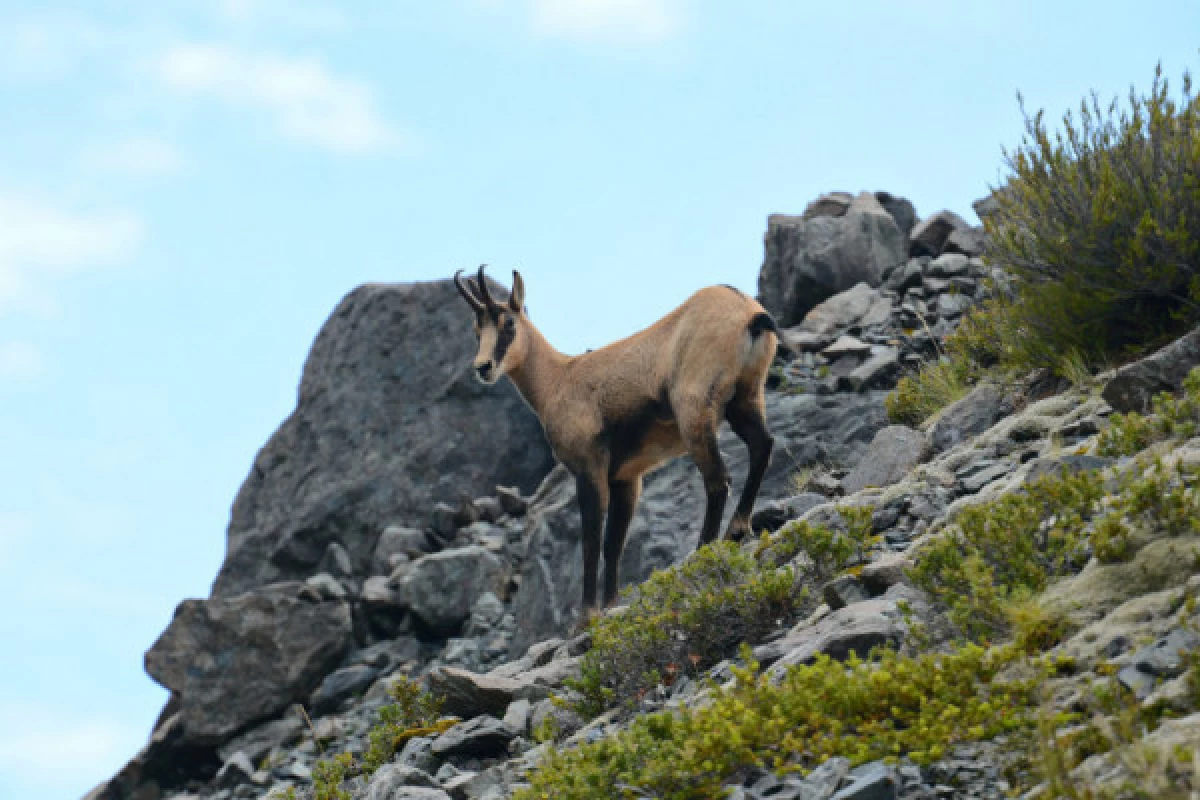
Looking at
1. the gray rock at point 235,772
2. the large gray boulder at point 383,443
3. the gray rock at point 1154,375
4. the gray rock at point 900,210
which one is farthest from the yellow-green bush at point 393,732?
the gray rock at point 900,210

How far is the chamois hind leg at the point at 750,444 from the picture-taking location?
32.1 feet

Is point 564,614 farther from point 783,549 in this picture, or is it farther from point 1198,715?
point 1198,715

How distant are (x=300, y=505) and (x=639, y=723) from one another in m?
14.6

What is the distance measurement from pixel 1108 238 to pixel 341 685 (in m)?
10.2

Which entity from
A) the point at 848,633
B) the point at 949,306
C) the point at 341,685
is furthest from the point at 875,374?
the point at 848,633

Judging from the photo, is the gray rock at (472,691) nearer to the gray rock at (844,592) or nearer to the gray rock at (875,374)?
the gray rock at (844,592)

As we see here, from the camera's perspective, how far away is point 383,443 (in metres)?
19.2

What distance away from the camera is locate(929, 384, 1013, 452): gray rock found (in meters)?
9.88

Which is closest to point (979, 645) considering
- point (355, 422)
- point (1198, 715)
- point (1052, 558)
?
point (1052, 558)

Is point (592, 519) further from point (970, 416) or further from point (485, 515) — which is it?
point (485, 515)

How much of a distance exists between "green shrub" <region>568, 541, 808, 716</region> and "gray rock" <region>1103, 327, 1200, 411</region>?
2.36 meters

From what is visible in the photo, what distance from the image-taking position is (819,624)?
6.49m

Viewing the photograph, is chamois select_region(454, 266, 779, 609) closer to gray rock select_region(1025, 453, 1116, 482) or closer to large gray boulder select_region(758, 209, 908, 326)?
gray rock select_region(1025, 453, 1116, 482)

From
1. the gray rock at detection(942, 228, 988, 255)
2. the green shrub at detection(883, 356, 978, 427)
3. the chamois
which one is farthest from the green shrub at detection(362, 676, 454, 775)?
the gray rock at detection(942, 228, 988, 255)
